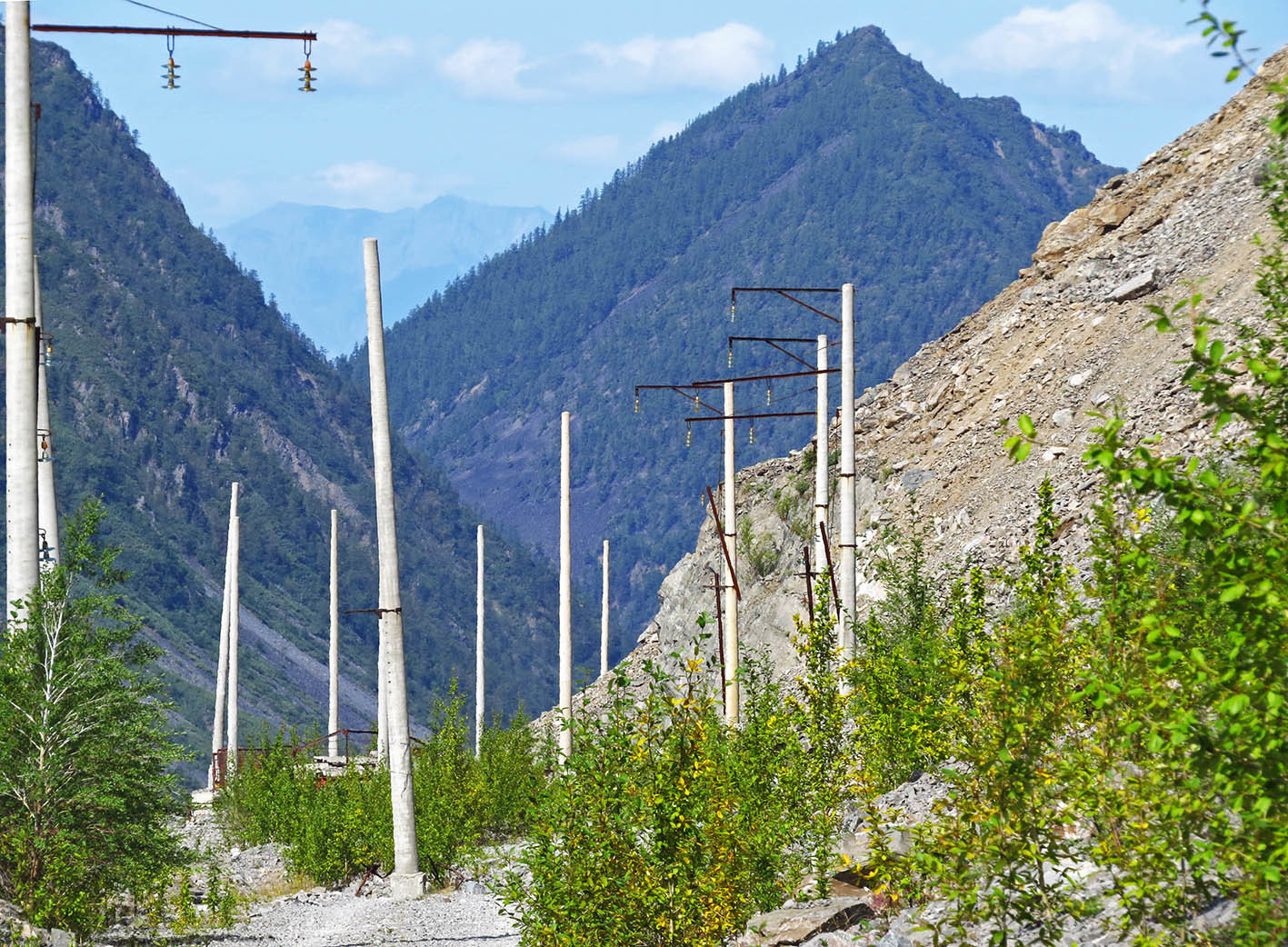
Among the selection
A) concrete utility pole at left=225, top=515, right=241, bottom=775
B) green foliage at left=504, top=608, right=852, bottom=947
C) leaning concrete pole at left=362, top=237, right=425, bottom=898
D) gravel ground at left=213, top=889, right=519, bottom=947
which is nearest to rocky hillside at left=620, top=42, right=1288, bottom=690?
concrete utility pole at left=225, top=515, right=241, bottom=775

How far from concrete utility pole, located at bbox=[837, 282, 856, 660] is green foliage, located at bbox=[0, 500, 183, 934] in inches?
466

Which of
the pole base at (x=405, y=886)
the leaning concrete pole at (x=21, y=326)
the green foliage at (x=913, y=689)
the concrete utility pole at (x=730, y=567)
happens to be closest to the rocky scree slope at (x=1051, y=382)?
the concrete utility pole at (x=730, y=567)

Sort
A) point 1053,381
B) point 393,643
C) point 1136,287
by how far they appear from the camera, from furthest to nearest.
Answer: point 1136,287
point 1053,381
point 393,643

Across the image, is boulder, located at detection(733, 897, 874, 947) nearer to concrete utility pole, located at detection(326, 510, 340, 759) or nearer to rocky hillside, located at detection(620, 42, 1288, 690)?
rocky hillside, located at detection(620, 42, 1288, 690)

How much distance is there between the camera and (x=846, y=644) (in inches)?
907

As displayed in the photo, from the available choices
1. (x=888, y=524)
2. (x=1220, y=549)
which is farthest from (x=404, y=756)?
(x=888, y=524)

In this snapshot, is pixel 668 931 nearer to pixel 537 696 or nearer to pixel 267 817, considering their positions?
pixel 267 817

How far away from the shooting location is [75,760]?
41.8 ft

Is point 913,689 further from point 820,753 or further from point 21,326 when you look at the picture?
point 21,326

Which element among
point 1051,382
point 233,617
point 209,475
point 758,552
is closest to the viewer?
point 1051,382

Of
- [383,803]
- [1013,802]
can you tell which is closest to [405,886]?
[383,803]

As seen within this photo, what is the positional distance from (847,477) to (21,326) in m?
13.3

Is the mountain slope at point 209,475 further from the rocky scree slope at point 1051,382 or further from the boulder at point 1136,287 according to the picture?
the boulder at point 1136,287

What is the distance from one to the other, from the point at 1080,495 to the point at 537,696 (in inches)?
5532
